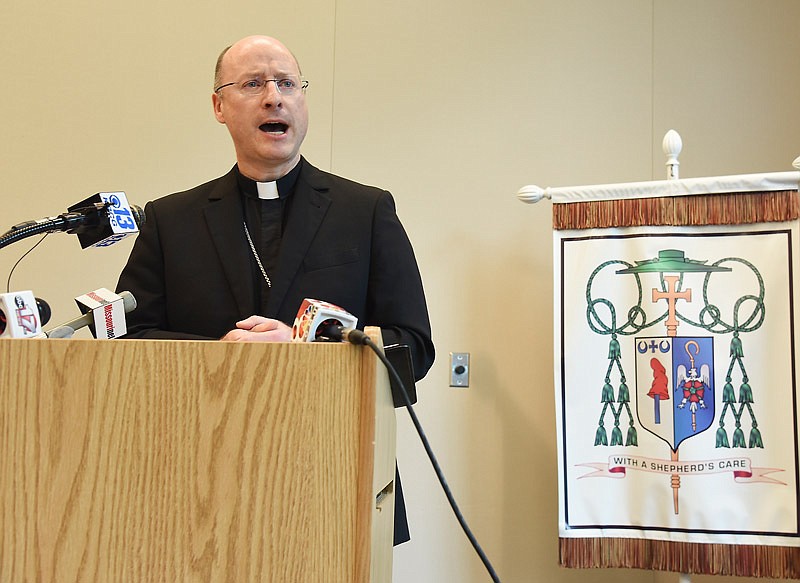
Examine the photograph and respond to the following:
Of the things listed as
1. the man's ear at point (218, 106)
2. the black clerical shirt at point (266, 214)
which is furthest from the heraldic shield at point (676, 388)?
the man's ear at point (218, 106)

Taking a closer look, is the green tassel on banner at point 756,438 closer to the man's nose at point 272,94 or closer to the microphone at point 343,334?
the man's nose at point 272,94

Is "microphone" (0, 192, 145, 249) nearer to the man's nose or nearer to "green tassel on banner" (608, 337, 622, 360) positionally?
the man's nose

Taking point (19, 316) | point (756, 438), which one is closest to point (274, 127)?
point (19, 316)

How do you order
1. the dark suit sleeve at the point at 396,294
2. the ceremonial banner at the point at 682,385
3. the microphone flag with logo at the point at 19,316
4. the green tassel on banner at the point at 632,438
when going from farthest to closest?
the green tassel on banner at the point at 632,438 → the ceremonial banner at the point at 682,385 → the dark suit sleeve at the point at 396,294 → the microphone flag with logo at the point at 19,316

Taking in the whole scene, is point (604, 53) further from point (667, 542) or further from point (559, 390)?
point (667, 542)

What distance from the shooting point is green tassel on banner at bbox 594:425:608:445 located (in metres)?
2.27

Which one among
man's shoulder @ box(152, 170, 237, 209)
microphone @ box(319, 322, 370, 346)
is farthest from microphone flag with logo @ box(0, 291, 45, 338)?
man's shoulder @ box(152, 170, 237, 209)

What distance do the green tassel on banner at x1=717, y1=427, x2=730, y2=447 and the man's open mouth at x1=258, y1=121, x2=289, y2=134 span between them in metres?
1.35

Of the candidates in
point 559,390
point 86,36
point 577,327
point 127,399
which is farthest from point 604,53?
point 127,399

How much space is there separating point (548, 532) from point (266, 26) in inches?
79.3

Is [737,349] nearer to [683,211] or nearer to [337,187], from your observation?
[683,211]

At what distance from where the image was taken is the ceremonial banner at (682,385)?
7.00 feet

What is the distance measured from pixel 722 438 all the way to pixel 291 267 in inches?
47.8

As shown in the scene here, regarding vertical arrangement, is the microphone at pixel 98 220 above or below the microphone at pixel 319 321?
above
